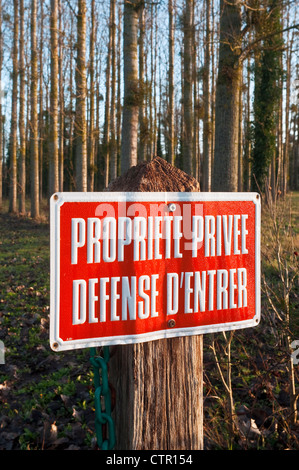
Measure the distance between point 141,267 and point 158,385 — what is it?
45 centimetres

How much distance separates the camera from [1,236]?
14.6 m

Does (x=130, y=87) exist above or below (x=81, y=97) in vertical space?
below

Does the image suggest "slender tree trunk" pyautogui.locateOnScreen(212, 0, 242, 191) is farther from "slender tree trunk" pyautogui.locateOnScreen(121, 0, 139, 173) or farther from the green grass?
the green grass

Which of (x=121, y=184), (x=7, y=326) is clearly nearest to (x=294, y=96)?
(x=7, y=326)

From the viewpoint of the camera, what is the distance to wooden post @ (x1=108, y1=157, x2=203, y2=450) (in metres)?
1.62

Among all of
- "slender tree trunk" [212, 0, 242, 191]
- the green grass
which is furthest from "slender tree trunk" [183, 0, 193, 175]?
the green grass

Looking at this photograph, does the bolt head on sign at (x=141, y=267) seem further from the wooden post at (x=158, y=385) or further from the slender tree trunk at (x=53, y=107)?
the slender tree trunk at (x=53, y=107)

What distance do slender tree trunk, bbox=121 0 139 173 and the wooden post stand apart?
24.0 feet

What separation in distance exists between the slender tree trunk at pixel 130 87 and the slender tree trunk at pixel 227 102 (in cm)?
213

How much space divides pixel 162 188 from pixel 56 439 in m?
2.30

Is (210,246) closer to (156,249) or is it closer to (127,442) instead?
(156,249)

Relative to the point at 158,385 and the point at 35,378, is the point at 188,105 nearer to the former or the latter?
the point at 35,378

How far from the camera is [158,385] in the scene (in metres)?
1.65

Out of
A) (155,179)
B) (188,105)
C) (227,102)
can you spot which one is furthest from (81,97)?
(155,179)
